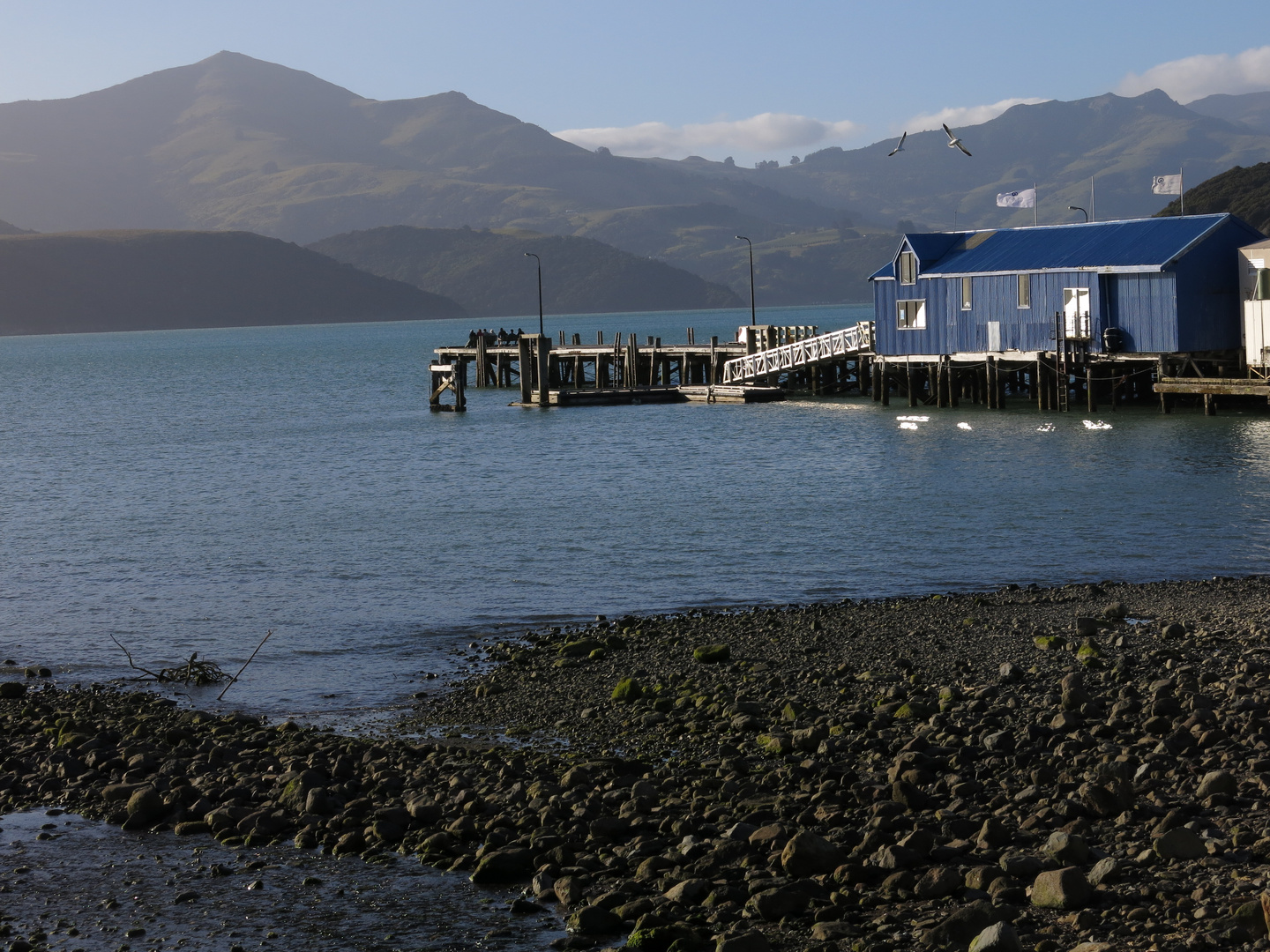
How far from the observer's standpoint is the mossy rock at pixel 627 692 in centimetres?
1455

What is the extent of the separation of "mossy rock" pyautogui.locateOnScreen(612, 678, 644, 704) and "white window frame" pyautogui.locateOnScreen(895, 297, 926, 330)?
42.7 m

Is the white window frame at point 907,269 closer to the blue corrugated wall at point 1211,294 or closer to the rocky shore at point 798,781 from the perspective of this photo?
the blue corrugated wall at point 1211,294

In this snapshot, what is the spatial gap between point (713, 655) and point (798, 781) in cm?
515

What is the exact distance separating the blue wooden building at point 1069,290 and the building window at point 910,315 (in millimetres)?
45

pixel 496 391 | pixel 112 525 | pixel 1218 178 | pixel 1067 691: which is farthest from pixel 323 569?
pixel 1218 178

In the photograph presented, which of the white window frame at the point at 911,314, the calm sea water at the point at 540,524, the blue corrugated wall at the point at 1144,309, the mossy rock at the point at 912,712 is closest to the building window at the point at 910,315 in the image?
the white window frame at the point at 911,314

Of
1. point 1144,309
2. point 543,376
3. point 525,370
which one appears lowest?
point 543,376

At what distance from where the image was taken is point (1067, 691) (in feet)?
40.8

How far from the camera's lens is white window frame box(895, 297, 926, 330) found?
54.9 m

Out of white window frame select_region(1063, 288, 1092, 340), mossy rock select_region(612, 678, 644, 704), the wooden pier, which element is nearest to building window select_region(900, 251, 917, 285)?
the wooden pier

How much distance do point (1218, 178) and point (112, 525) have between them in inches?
5495

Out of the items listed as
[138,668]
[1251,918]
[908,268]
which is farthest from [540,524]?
[908,268]

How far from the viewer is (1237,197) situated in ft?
443

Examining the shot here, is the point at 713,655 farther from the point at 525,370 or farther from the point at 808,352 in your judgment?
the point at 525,370
